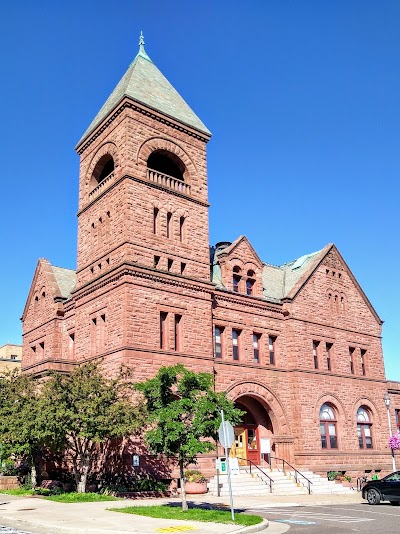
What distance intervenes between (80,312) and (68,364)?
3438 mm

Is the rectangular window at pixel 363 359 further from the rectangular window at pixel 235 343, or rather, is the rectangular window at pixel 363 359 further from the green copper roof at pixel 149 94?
the green copper roof at pixel 149 94

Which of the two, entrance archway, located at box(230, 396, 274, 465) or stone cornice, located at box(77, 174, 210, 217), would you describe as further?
entrance archway, located at box(230, 396, 274, 465)

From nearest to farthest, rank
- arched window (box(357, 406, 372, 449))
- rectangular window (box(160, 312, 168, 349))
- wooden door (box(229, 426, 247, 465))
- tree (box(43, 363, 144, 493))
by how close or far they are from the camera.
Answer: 1. tree (box(43, 363, 144, 493))
2. rectangular window (box(160, 312, 168, 349))
3. wooden door (box(229, 426, 247, 465))
4. arched window (box(357, 406, 372, 449))

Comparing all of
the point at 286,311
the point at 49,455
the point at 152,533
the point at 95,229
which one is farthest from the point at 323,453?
the point at 152,533

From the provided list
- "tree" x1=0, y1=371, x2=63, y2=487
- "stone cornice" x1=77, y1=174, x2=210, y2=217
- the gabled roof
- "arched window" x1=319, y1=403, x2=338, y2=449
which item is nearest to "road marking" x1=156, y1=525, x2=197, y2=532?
"tree" x1=0, y1=371, x2=63, y2=487

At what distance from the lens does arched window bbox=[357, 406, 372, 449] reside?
38688mm

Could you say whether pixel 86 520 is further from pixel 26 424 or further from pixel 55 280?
pixel 55 280

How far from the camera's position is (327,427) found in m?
36.5

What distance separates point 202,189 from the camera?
34.9 m

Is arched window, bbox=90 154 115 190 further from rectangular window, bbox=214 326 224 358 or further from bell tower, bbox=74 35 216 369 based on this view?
rectangular window, bbox=214 326 224 358

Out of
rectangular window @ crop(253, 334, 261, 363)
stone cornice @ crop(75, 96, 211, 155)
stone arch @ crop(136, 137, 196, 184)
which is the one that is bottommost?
rectangular window @ crop(253, 334, 261, 363)

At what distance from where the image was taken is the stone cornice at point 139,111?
3244 cm

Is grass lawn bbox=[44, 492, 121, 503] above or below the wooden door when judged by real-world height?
below

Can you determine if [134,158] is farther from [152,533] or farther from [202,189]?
[152,533]
